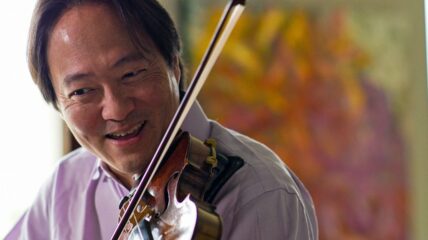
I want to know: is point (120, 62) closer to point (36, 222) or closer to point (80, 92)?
point (80, 92)

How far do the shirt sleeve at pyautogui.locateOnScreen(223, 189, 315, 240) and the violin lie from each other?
53 millimetres

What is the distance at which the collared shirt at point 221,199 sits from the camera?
1050 mm

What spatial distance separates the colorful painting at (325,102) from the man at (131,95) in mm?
1177

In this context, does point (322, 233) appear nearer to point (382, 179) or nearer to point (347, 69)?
point (382, 179)

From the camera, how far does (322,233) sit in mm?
2467

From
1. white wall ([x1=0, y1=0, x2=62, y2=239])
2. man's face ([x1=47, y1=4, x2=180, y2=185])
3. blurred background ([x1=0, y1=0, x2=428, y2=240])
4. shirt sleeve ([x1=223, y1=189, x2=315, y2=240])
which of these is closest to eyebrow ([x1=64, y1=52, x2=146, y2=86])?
man's face ([x1=47, y1=4, x2=180, y2=185])

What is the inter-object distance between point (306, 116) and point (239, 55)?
0.86 feet

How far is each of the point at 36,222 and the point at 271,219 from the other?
1.51 feet

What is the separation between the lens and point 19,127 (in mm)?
2016

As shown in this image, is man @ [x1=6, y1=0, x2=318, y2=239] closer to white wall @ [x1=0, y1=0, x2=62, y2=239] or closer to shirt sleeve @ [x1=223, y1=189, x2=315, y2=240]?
shirt sleeve @ [x1=223, y1=189, x2=315, y2=240]

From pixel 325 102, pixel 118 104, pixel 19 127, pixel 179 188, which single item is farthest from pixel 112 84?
pixel 325 102

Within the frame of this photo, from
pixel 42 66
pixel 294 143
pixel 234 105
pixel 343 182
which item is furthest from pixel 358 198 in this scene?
pixel 42 66

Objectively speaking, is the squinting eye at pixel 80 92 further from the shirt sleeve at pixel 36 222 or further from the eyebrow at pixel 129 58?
the shirt sleeve at pixel 36 222

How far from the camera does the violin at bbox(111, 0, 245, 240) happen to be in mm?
936
